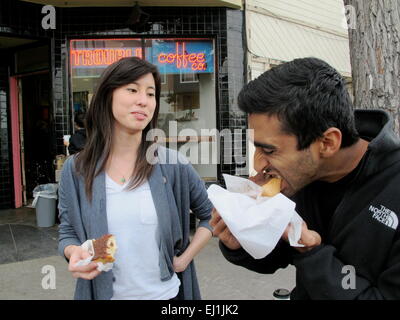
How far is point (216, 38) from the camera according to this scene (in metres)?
7.46

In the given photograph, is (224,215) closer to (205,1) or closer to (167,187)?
(167,187)

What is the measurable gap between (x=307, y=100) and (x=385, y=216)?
507 mm

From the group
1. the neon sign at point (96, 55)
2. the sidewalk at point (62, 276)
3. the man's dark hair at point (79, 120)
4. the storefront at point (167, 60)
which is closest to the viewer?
the sidewalk at point (62, 276)

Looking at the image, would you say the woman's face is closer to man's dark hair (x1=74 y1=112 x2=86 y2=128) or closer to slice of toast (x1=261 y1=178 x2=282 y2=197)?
slice of toast (x1=261 y1=178 x2=282 y2=197)

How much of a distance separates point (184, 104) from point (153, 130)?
542 centimetres

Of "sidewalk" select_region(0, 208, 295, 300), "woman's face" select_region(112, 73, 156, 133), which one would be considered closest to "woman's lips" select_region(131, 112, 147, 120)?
"woman's face" select_region(112, 73, 156, 133)

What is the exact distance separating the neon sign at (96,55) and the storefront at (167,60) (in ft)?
0.06

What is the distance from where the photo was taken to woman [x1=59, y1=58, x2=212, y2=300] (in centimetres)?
196

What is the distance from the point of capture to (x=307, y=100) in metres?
1.44

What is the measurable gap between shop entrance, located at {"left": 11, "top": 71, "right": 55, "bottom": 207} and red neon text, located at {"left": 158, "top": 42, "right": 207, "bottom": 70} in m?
2.98

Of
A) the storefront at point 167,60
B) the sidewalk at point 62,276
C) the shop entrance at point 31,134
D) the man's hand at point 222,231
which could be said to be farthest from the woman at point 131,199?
the shop entrance at point 31,134

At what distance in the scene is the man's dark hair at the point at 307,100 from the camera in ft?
4.75

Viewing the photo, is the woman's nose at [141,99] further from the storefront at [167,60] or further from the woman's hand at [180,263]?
the storefront at [167,60]

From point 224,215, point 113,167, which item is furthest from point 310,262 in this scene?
point 113,167
